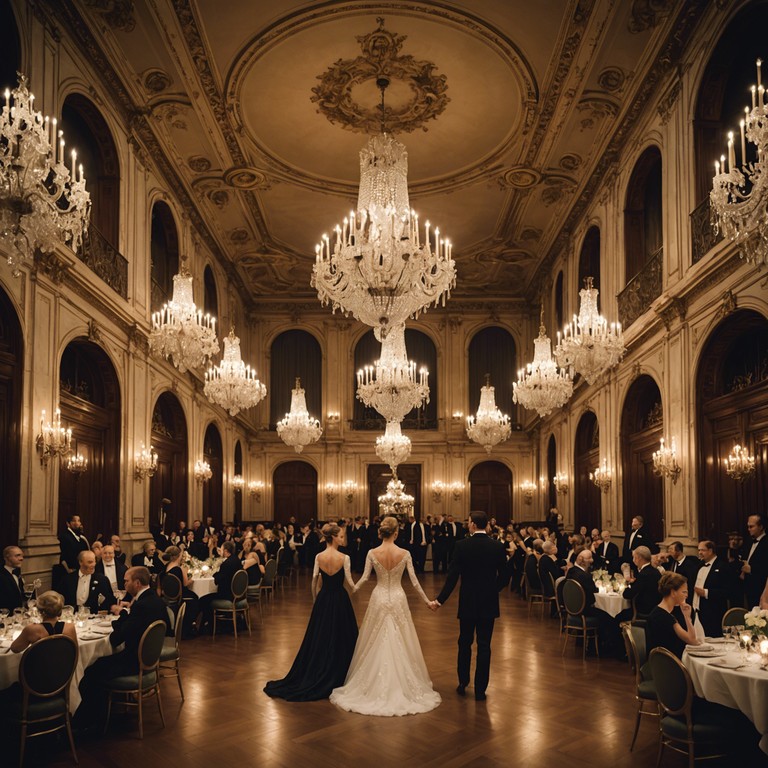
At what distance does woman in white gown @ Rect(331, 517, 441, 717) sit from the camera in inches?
254

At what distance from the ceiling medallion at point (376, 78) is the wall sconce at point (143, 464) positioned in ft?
22.6

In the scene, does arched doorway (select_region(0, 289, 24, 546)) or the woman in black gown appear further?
arched doorway (select_region(0, 289, 24, 546))

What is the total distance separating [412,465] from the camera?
25344mm

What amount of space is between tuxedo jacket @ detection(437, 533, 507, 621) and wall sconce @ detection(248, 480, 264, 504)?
62.3ft

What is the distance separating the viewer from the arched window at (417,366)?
2553 centimetres

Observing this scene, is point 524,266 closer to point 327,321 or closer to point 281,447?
point 327,321

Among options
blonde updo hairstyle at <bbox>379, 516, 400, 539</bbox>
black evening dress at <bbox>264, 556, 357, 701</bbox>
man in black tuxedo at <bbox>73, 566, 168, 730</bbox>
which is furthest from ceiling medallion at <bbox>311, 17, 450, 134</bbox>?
man in black tuxedo at <bbox>73, 566, 168, 730</bbox>

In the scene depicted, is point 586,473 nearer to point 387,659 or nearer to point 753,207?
point 387,659

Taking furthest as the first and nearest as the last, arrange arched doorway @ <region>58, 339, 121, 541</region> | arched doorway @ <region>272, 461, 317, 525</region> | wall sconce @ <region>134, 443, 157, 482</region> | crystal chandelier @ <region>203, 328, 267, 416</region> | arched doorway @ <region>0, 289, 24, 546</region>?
1. arched doorway @ <region>272, 461, 317, 525</region>
2. crystal chandelier @ <region>203, 328, 267, 416</region>
3. wall sconce @ <region>134, 443, 157, 482</region>
4. arched doorway @ <region>58, 339, 121, 541</region>
5. arched doorway @ <region>0, 289, 24, 546</region>

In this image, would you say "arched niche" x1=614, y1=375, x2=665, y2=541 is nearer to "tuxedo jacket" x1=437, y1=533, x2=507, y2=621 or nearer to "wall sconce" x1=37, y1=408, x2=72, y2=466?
"tuxedo jacket" x1=437, y1=533, x2=507, y2=621

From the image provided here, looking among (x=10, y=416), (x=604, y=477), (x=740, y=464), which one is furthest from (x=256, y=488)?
(x=740, y=464)

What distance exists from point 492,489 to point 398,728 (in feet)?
64.8

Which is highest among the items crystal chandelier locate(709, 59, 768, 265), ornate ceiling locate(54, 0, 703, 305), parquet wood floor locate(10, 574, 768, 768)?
ornate ceiling locate(54, 0, 703, 305)

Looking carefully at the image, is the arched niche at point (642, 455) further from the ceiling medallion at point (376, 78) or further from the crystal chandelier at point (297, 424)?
the crystal chandelier at point (297, 424)
